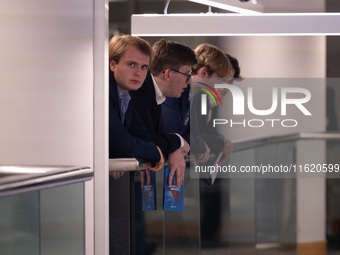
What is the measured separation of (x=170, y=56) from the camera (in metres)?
4.78

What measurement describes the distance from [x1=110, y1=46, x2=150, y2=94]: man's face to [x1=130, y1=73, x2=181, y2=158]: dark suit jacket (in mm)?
50

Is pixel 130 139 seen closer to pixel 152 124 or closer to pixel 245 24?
pixel 152 124

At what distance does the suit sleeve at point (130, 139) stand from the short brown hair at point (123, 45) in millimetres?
338

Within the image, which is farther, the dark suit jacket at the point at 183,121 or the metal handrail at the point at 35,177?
the dark suit jacket at the point at 183,121

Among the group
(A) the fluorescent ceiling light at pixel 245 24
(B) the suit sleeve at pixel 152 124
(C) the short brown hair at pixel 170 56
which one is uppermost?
(A) the fluorescent ceiling light at pixel 245 24

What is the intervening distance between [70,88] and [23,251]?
207cm

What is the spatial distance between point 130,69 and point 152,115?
0.36 meters

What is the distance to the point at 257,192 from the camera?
488cm

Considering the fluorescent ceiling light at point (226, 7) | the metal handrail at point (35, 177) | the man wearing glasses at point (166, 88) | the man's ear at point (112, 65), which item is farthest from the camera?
the man wearing glasses at point (166, 88)

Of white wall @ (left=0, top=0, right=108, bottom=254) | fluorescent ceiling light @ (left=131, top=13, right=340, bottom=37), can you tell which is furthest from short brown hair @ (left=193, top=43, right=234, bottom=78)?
white wall @ (left=0, top=0, right=108, bottom=254)

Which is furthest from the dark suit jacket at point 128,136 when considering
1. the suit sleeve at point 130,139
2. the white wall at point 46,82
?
the white wall at point 46,82

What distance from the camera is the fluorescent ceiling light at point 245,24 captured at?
4.55 meters

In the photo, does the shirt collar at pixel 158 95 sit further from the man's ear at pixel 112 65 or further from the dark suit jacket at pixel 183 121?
the man's ear at pixel 112 65

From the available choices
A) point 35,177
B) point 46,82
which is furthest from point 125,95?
point 35,177
